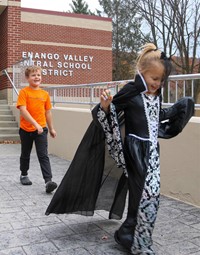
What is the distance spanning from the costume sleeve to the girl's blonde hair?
0.35 metres

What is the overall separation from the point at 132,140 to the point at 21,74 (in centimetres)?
959

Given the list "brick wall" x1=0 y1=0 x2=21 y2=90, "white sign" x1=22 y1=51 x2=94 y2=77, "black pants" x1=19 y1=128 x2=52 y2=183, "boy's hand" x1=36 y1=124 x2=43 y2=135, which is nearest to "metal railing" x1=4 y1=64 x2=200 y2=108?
"boy's hand" x1=36 y1=124 x2=43 y2=135

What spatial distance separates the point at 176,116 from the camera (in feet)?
11.1

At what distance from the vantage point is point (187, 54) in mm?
25359

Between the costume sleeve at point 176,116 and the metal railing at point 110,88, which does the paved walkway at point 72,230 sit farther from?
the metal railing at point 110,88

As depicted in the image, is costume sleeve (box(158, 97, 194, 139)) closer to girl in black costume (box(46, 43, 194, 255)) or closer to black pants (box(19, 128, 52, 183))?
girl in black costume (box(46, 43, 194, 255))

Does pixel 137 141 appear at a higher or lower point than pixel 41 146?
higher

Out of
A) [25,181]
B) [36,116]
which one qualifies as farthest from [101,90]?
[25,181]

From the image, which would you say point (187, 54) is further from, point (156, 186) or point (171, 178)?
point (156, 186)

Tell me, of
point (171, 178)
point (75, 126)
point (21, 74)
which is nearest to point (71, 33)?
point (21, 74)

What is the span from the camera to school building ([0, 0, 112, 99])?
76.0 ft

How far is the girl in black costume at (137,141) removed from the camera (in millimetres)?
3045

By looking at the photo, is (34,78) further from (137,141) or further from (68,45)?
(68,45)

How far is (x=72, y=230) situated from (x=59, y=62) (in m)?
20.7
